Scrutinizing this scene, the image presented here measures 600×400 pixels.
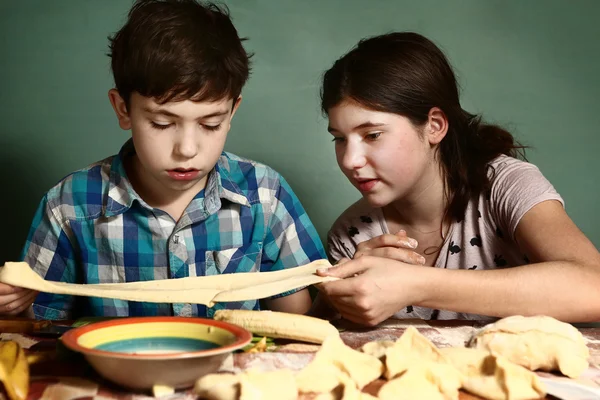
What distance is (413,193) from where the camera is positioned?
166 cm

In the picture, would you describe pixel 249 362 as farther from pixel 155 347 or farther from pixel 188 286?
pixel 188 286

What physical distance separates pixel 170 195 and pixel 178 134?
11.2 inches

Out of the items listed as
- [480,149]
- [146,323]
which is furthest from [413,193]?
[146,323]

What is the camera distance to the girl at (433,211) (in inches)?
46.1

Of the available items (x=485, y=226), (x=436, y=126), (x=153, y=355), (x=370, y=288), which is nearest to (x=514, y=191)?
(x=485, y=226)

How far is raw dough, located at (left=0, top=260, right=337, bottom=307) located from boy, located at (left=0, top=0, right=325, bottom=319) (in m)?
0.27

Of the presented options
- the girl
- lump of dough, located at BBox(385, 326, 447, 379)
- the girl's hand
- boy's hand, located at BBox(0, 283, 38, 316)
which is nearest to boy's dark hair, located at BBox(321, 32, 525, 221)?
the girl

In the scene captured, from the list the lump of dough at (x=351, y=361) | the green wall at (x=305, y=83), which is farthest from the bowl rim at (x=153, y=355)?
the green wall at (x=305, y=83)

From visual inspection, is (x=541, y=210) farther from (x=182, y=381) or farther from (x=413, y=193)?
(x=182, y=381)

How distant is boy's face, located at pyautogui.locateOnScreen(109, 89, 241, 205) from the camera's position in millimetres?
1251

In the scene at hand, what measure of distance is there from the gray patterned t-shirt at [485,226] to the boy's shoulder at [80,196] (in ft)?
2.15

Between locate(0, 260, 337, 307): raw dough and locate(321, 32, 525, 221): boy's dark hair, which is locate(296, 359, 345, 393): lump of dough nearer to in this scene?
locate(0, 260, 337, 307): raw dough

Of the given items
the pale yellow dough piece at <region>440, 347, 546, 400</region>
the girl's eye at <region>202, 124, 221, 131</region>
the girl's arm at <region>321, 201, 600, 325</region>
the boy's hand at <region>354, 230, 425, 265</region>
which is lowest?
the pale yellow dough piece at <region>440, 347, 546, 400</region>

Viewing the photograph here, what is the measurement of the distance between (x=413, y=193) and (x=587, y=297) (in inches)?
22.5
